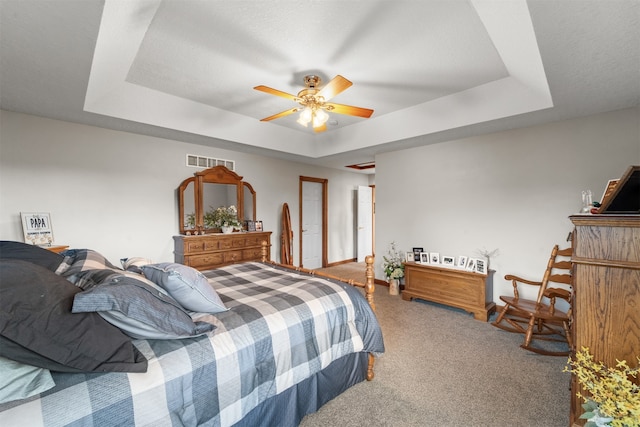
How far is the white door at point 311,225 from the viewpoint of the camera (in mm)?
5633

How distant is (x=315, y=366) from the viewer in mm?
1659

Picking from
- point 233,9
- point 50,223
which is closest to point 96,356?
point 233,9

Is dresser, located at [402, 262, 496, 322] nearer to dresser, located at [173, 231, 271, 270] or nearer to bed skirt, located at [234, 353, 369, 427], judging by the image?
bed skirt, located at [234, 353, 369, 427]

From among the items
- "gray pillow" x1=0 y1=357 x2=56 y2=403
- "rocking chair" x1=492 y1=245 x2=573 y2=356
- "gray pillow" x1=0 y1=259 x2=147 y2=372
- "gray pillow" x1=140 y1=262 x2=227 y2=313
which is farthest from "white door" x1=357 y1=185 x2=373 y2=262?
"gray pillow" x1=0 y1=357 x2=56 y2=403

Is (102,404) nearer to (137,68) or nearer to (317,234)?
(137,68)

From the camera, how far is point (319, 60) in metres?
2.36

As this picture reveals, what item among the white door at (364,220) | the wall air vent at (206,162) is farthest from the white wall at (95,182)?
the white door at (364,220)

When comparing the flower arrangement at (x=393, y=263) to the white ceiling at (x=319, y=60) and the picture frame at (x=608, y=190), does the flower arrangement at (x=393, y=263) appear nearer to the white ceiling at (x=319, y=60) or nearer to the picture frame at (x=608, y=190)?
the white ceiling at (x=319, y=60)

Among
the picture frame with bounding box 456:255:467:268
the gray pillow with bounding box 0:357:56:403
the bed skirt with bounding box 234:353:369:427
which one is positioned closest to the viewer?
the gray pillow with bounding box 0:357:56:403

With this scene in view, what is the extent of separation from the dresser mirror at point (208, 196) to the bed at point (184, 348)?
1854mm

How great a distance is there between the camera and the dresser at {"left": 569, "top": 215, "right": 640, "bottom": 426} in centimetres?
94

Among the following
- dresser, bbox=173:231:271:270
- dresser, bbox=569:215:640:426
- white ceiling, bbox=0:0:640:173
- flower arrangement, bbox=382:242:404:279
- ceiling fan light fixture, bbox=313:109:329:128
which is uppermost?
white ceiling, bbox=0:0:640:173

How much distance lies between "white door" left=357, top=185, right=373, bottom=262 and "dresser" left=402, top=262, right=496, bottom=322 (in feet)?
9.06

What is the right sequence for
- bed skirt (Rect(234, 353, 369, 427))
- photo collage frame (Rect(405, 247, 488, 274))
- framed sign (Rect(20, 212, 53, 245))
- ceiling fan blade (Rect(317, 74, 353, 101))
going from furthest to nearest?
photo collage frame (Rect(405, 247, 488, 274)), framed sign (Rect(20, 212, 53, 245)), ceiling fan blade (Rect(317, 74, 353, 101)), bed skirt (Rect(234, 353, 369, 427))
